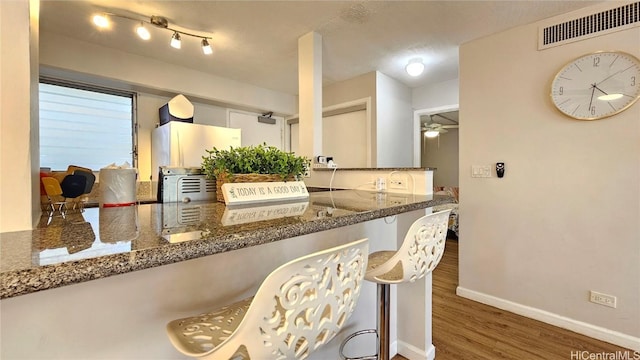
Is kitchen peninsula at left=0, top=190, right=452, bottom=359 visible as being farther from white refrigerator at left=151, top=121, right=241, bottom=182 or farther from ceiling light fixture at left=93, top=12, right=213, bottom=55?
white refrigerator at left=151, top=121, right=241, bottom=182

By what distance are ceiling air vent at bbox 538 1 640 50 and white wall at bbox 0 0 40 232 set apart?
284 cm

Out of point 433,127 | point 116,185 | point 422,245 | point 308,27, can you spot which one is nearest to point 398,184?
point 422,245

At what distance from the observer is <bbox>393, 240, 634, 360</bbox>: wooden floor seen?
1.69 meters

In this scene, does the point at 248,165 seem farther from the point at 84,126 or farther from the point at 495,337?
the point at 84,126

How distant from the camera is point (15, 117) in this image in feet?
1.93

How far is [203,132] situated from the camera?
3.07 metres

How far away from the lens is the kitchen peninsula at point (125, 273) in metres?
0.42

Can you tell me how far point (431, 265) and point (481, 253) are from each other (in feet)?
5.13

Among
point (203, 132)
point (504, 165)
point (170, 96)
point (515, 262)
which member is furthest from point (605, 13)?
point (170, 96)

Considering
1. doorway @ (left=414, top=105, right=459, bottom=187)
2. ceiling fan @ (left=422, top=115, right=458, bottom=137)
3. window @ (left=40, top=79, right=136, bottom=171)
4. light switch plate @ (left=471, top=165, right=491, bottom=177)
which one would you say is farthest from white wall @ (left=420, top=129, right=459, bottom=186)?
window @ (left=40, top=79, right=136, bottom=171)

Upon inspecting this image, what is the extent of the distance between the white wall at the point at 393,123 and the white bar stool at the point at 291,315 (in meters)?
2.71

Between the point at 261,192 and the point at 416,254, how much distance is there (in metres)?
0.67

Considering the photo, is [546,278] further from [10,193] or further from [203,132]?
[203,132]

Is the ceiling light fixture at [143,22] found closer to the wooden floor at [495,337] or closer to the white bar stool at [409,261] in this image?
the white bar stool at [409,261]
